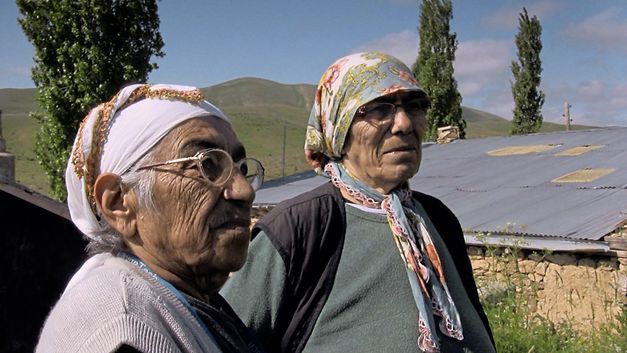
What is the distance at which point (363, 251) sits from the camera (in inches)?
86.0

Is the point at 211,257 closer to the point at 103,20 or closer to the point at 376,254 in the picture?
the point at 376,254

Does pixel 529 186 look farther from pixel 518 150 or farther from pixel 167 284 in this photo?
pixel 167 284

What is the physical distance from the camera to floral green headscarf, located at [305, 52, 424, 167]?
2270 mm

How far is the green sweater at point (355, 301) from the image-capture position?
2055 millimetres

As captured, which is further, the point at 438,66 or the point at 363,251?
the point at 438,66

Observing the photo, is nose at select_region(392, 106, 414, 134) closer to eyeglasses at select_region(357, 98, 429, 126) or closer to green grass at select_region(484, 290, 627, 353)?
eyeglasses at select_region(357, 98, 429, 126)

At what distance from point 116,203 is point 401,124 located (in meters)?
1.18

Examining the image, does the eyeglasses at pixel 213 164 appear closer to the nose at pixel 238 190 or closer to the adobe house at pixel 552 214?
the nose at pixel 238 190

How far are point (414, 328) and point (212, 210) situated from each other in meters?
0.99

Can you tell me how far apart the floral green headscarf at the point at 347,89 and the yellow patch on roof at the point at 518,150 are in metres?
10.6

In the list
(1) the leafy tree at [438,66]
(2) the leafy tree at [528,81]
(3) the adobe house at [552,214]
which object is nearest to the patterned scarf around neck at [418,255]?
(3) the adobe house at [552,214]

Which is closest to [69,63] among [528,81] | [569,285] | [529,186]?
[529,186]

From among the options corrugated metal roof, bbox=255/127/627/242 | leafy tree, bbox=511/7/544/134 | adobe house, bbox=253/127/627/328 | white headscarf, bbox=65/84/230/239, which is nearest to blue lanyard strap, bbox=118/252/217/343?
white headscarf, bbox=65/84/230/239

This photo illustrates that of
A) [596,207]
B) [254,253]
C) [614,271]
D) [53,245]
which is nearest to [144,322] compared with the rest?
[254,253]
